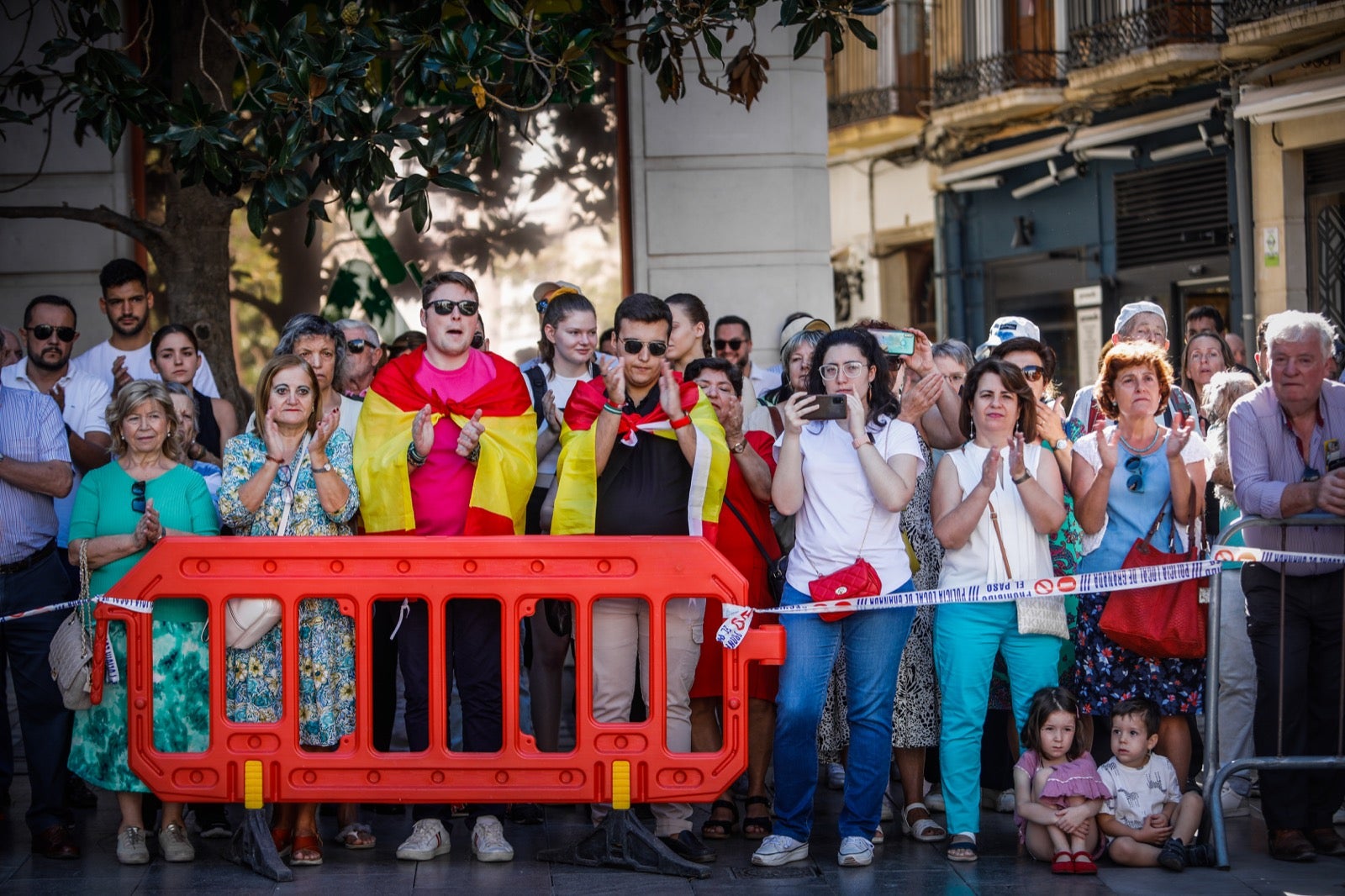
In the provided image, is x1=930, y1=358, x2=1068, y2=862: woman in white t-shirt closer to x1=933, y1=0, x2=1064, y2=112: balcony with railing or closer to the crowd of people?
the crowd of people

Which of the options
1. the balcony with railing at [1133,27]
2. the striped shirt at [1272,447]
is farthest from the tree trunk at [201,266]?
the balcony with railing at [1133,27]

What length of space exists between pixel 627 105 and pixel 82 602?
5.61m

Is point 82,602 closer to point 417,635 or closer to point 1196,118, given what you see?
point 417,635

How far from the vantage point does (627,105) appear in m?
10.6

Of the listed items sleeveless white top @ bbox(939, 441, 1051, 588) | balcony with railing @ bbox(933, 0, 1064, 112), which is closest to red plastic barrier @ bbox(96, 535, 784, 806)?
sleeveless white top @ bbox(939, 441, 1051, 588)

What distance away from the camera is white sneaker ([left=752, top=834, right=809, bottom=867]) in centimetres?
607

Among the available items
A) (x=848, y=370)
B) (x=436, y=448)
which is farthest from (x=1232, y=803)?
(x=436, y=448)

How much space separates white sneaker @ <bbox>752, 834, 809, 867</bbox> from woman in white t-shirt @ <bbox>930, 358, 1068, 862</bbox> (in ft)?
2.08

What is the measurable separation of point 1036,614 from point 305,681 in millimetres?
2874

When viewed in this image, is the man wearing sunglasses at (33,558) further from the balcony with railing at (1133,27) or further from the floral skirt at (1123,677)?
the balcony with railing at (1133,27)

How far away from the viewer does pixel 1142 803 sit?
6152 millimetres

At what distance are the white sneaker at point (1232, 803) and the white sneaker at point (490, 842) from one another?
10.2 ft

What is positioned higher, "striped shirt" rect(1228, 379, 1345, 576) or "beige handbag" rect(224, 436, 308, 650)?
"striped shirt" rect(1228, 379, 1345, 576)

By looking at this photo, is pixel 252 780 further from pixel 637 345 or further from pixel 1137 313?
pixel 1137 313
